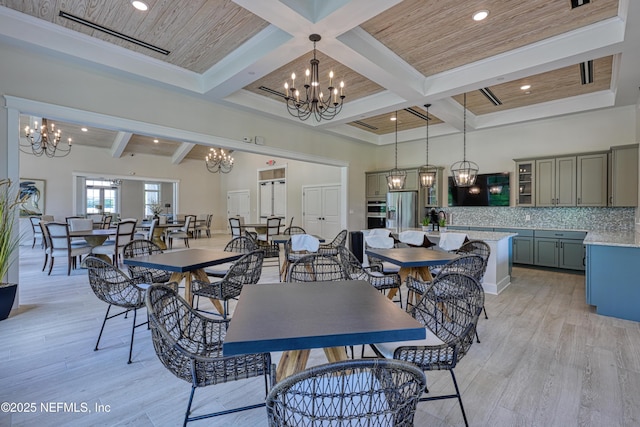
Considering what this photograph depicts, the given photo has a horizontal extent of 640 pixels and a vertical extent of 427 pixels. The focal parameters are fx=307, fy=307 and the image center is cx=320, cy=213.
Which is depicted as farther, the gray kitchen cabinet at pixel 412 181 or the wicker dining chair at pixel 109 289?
the gray kitchen cabinet at pixel 412 181

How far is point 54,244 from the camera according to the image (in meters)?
5.79

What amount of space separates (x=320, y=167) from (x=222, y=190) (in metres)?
6.19

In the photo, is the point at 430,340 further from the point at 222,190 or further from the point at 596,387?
the point at 222,190

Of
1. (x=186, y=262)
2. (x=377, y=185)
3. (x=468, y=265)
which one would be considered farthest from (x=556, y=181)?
(x=186, y=262)

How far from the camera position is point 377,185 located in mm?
8555

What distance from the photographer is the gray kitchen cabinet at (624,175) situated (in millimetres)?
5094

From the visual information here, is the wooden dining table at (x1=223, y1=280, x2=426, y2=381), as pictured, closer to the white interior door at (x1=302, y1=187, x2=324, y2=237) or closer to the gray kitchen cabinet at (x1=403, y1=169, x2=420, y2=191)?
the gray kitchen cabinet at (x1=403, y1=169, x2=420, y2=191)

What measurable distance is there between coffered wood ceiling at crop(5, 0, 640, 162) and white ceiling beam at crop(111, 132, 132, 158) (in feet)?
20.0

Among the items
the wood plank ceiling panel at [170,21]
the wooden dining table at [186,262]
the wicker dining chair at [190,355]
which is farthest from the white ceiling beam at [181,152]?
the wicker dining chair at [190,355]

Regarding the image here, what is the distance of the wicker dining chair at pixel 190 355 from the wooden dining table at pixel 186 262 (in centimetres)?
100

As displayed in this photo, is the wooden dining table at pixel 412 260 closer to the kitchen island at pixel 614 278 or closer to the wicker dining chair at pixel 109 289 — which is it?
the kitchen island at pixel 614 278

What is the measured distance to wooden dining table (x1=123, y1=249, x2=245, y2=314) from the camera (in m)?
2.83

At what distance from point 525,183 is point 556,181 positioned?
0.54m

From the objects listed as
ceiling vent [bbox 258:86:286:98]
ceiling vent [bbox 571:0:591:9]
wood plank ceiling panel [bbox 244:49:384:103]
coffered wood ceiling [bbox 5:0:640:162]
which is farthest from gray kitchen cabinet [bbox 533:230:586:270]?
ceiling vent [bbox 258:86:286:98]
